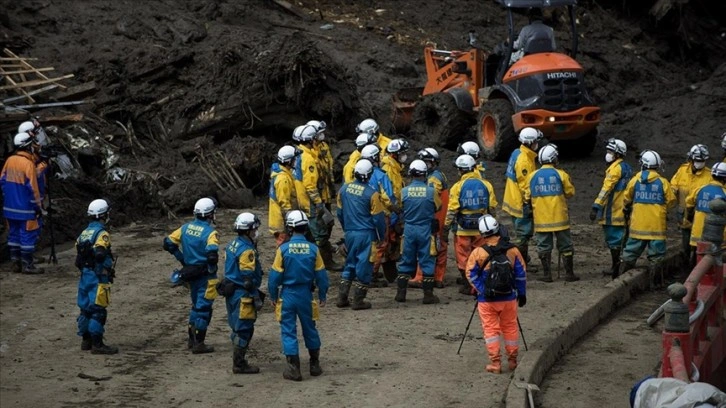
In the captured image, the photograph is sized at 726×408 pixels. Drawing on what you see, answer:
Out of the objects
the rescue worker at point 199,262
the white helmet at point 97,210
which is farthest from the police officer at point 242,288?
the white helmet at point 97,210

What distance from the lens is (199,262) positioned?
14.3 meters

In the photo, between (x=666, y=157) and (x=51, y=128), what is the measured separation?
12.5 metres

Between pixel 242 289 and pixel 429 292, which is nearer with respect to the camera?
pixel 242 289

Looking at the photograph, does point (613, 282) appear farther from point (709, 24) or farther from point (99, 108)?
point (709, 24)

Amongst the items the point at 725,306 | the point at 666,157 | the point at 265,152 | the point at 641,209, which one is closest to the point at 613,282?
the point at 641,209

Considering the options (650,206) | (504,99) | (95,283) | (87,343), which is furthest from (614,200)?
(504,99)

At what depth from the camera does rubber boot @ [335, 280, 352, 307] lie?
16.5m

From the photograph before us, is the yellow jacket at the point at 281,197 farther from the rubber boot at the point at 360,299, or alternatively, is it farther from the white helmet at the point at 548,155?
the white helmet at the point at 548,155

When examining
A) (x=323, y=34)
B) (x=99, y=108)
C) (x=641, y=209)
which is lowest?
(x=641, y=209)

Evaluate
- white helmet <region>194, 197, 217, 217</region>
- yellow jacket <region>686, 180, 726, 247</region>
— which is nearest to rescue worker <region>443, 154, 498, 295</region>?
yellow jacket <region>686, 180, 726, 247</region>

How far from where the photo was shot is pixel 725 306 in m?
14.0

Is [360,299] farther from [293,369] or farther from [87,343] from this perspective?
[87,343]

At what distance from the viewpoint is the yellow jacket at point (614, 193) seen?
58.0ft

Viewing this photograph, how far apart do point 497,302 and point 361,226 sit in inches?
131
